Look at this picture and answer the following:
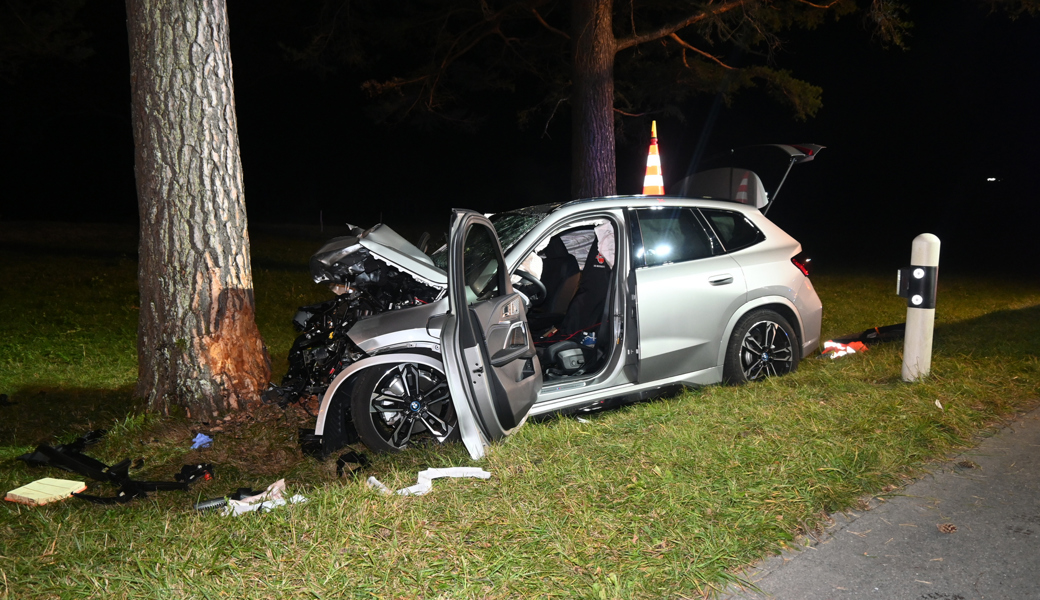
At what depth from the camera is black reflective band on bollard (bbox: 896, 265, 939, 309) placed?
586cm

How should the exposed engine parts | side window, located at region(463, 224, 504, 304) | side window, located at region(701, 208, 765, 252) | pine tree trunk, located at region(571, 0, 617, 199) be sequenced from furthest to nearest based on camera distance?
1. pine tree trunk, located at region(571, 0, 617, 199)
2. side window, located at region(701, 208, 765, 252)
3. the exposed engine parts
4. side window, located at region(463, 224, 504, 304)

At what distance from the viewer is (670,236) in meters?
5.94

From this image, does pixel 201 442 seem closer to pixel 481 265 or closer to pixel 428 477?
pixel 428 477

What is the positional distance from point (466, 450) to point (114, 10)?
3364 centimetres

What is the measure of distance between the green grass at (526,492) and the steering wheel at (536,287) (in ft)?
3.50

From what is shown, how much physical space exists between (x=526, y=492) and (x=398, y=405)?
1.16 m

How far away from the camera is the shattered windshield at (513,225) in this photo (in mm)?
5625

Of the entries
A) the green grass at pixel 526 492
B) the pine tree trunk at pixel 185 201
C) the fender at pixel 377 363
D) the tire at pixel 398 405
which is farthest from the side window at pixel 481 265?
the pine tree trunk at pixel 185 201

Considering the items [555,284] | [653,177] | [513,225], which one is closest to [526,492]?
[513,225]

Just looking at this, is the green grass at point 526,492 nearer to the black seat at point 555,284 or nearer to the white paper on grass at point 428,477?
the white paper on grass at point 428,477

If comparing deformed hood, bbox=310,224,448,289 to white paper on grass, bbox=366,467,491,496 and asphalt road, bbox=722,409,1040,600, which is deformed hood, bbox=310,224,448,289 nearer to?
white paper on grass, bbox=366,467,491,496

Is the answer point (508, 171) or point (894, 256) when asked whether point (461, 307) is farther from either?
point (508, 171)

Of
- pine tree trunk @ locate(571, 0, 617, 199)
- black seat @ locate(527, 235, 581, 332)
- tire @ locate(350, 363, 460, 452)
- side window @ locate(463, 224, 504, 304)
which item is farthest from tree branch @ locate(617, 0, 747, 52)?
tire @ locate(350, 363, 460, 452)

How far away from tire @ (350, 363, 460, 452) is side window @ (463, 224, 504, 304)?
0.55 m
